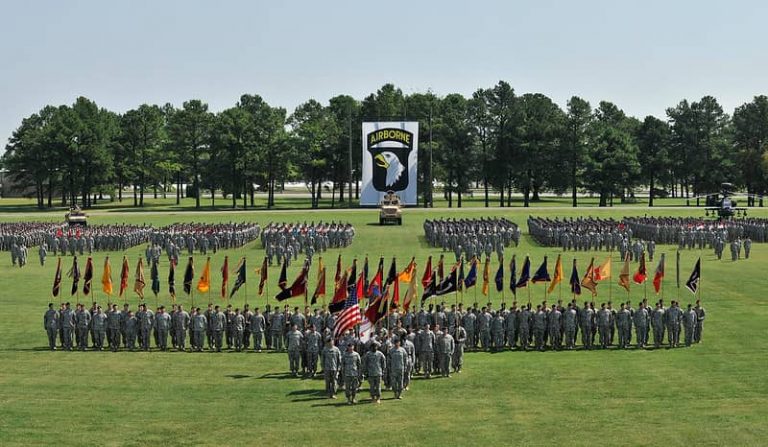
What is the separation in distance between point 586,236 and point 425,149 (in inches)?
2152

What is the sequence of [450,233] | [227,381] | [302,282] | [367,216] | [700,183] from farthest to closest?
[700,183]
[367,216]
[450,233]
[302,282]
[227,381]

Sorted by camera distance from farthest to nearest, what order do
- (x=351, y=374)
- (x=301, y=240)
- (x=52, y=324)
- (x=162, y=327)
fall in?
(x=301, y=240) → (x=52, y=324) → (x=162, y=327) → (x=351, y=374)

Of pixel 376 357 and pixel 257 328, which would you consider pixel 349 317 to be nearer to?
pixel 376 357

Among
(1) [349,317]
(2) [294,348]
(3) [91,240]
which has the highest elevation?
(1) [349,317]

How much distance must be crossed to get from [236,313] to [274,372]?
10.7ft

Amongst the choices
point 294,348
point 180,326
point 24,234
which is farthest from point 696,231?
point 24,234

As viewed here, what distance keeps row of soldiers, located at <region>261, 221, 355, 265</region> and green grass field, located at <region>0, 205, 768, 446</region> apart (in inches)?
699

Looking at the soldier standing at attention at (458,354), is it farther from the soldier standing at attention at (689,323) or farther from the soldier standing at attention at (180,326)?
the soldier standing at attention at (180,326)

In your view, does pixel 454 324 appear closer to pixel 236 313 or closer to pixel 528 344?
pixel 528 344

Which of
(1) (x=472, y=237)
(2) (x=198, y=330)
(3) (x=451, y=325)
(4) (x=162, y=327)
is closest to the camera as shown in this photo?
(3) (x=451, y=325)

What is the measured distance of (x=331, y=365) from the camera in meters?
18.1

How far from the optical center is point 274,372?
20656 mm

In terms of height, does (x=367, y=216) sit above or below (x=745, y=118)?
below

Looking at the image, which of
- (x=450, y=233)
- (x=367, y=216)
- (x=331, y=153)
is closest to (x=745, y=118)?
(x=331, y=153)
